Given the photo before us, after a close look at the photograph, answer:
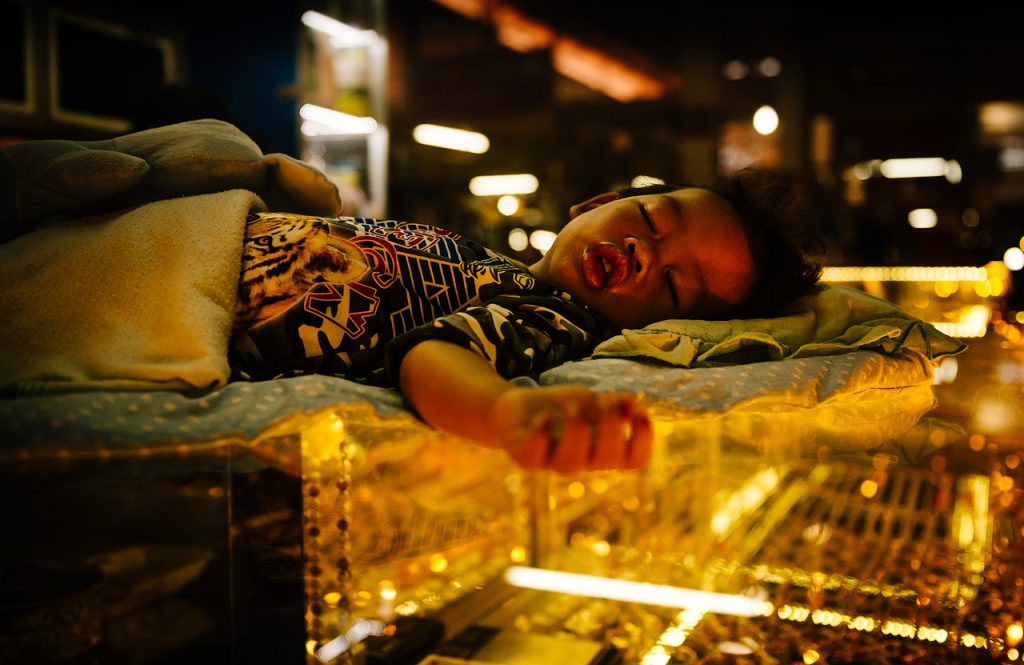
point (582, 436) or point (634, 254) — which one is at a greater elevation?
point (634, 254)

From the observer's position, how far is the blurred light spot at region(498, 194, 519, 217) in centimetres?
603

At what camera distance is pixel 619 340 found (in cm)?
93

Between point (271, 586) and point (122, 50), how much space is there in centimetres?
362

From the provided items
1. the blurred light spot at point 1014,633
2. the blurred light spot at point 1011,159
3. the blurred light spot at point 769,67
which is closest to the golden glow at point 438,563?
the blurred light spot at point 1014,633

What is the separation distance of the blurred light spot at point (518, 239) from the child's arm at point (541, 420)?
468 cm

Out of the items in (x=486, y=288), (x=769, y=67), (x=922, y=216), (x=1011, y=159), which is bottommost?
(x=486, y=288)

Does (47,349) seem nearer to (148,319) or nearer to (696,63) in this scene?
(148,319)

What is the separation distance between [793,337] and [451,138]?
5413mm

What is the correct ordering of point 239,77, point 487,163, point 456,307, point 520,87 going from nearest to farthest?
point 456,307
point 239,77
point 520,87
point 487,163

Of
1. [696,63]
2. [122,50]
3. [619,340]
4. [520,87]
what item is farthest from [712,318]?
[696,63]

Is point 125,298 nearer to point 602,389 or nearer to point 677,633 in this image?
point 602,389

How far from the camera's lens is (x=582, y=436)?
0.55m


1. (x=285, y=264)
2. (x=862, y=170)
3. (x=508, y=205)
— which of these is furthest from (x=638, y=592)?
(x=862, y=170)

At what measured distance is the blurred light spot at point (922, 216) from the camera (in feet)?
28.1
